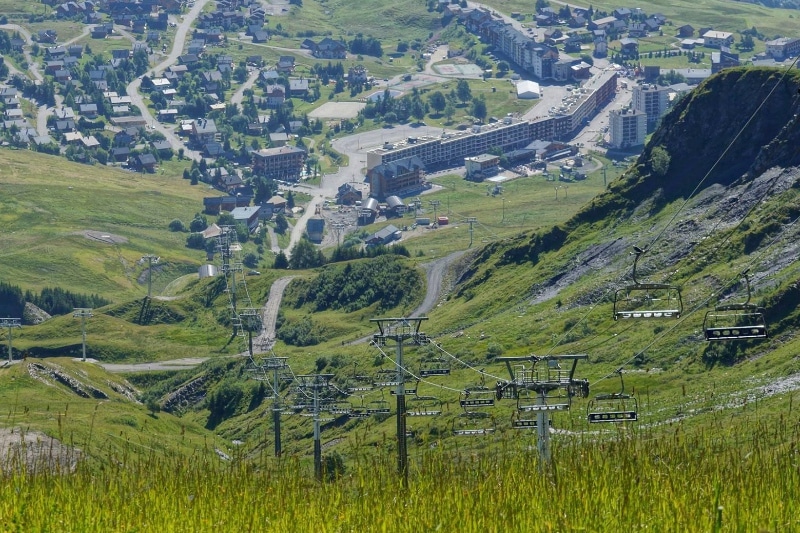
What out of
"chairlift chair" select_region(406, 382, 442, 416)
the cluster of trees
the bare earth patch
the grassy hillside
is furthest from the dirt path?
the bare earth patch

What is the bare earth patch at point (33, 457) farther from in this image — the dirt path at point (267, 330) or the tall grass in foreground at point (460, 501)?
the dirt path at point (267, 330)

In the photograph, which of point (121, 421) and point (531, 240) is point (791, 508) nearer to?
point (121, 421)

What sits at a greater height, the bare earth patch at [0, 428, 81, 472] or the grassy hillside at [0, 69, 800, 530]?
the bare earth patch at [0, 428, 81, 472]

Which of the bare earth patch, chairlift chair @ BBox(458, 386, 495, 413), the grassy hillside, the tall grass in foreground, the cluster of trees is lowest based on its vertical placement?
the cluster of trees

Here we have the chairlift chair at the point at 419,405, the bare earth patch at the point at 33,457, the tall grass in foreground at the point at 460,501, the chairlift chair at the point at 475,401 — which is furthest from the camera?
the chairlift chair at the point at 419,405

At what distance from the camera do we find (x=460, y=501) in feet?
71.0

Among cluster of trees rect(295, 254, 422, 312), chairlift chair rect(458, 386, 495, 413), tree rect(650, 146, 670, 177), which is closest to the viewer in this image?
chairlift chair rect(458, 386, 495, 413)

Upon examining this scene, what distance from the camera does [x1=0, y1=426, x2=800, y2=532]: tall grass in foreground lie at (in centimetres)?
2056

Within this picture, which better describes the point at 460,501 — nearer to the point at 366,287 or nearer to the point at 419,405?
the point at 419,405

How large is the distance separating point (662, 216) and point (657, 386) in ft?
186

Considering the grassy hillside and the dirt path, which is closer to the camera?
the grassy hillside

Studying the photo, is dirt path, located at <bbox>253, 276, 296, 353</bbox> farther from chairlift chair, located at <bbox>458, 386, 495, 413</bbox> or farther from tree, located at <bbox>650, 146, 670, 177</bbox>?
chairlift chair, located at <bbox>458, 386, 495, 413</bbox>

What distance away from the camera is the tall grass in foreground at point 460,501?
67.5 ft

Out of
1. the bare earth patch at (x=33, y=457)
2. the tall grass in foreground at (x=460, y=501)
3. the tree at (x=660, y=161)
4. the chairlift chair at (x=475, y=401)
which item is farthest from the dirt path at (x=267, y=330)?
the tall grass in foreground at (x=460, y=501)
